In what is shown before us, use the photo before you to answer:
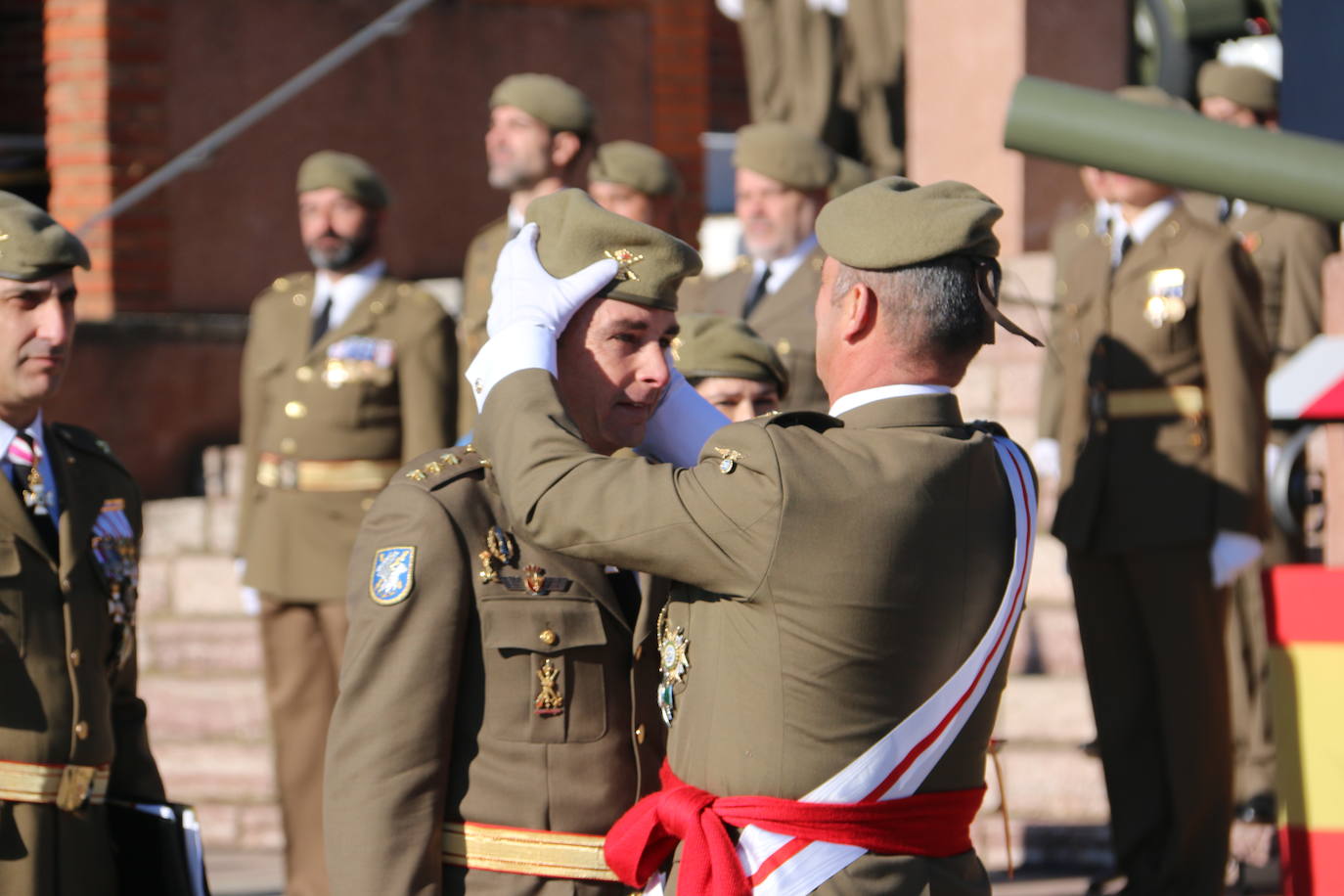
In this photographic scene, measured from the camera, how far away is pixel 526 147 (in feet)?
22.0

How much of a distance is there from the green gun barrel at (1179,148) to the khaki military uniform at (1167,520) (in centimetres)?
345

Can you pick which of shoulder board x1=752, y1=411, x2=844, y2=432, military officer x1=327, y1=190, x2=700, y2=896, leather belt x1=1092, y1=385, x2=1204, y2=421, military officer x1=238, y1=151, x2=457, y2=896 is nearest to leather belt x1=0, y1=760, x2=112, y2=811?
military officer x1=327, y1=190, x2=700, y2=896

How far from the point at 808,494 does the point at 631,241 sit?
617 mm

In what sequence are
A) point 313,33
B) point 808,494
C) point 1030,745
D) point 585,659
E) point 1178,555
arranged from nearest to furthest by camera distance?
1. point 808,494
2. point 585,659
3. point 1178,555
4. point 1030,745
5. point 313,33

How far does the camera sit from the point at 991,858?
654cm

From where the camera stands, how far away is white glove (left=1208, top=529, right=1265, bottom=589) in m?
5.68

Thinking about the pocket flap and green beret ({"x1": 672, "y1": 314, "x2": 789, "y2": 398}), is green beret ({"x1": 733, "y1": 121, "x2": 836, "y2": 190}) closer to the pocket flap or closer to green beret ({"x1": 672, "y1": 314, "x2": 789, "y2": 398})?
green beret ({"x1": 672, "y1": 314, "x2": 789, "y2": 398})

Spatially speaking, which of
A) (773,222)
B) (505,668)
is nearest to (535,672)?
(505,668)

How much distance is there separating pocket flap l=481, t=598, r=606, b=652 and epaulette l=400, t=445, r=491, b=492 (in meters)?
0.19

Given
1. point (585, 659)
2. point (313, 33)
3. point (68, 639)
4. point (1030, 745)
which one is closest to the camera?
point (585, 659)

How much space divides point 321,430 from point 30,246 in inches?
118

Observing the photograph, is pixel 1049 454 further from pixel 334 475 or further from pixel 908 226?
pixel 908 226

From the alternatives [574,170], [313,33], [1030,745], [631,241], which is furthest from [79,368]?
[631,241]

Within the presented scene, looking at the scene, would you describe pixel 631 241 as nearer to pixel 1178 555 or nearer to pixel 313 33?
pixel 1178 555
